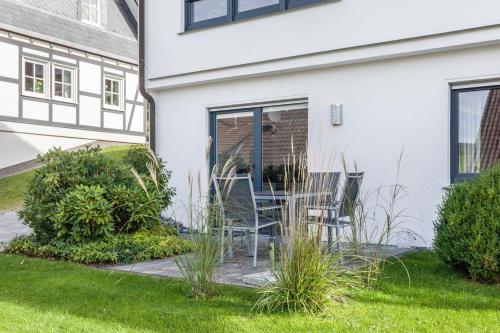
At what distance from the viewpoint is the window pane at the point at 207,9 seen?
307 inches

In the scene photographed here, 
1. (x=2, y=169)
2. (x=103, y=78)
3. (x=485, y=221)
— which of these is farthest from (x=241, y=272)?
(x=103, y=78)

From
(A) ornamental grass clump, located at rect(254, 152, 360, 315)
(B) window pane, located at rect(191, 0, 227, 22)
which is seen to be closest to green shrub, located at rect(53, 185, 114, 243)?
(A) ornamental grass clump, located at rect(254, 152, 360, 315)

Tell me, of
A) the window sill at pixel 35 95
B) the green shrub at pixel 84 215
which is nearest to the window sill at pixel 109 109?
the window sill at pixel 35 95

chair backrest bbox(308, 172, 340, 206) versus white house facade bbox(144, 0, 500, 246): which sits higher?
white house facade bbox(144, 0, 500, 246)

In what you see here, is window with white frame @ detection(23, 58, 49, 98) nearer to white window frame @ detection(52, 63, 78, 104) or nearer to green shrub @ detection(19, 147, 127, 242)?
white window frame @ detection(52, 63, 78, 104)

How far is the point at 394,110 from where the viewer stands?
241 inches

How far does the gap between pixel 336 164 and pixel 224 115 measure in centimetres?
214

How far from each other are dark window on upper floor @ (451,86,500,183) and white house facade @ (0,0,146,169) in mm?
12419

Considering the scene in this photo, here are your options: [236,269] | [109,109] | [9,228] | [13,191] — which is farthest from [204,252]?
[109,109]

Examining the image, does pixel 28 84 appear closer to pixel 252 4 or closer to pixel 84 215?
pixel 252 4

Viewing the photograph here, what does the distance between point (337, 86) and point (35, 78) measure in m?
11.5

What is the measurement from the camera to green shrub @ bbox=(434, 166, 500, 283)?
402 centimetres

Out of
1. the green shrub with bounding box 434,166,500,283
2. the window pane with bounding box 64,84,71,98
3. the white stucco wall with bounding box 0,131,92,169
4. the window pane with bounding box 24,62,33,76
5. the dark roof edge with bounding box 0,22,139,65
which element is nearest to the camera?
the green shrub with bounding box 434,166,500,283

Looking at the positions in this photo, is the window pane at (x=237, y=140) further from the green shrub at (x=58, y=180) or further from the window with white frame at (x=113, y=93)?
the window with white frame at (x=113, y=93)
